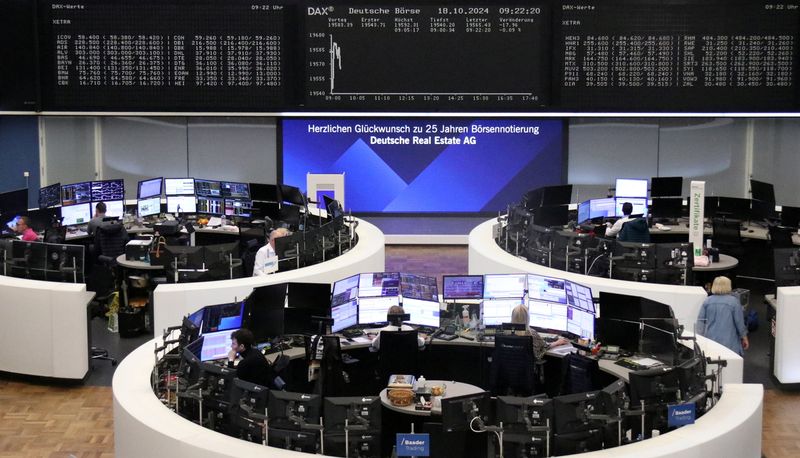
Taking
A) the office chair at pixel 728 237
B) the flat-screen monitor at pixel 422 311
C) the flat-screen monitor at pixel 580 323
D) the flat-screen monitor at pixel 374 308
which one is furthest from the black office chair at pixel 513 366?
the office chair at pixel 728 237

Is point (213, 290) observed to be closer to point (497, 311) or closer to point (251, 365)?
point (251, 365)

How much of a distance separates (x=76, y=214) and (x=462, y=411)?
8.54 meters

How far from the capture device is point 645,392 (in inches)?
271

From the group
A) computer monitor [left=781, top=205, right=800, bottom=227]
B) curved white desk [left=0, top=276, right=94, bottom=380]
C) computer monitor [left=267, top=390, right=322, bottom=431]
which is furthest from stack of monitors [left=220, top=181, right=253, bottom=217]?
computer monitor [left=267, top=390, right=322, bottom=431]

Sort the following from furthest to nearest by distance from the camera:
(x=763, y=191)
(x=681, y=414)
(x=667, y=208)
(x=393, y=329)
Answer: (x=667, y=208)
(x=763, y=191)
(x=393, y=329)
(x=681, y=414)

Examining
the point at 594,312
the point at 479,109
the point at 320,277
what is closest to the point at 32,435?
the point at 320,277

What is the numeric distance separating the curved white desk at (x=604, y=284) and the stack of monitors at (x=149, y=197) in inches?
184

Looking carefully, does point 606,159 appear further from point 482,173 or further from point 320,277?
point 320,277

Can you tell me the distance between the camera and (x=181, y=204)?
1471 cm

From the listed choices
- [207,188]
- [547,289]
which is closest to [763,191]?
[547,289]

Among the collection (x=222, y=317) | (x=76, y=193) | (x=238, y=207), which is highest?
(x=76, y=193)

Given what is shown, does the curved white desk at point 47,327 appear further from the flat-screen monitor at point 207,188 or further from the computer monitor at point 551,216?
the computer monitor at point 551,216

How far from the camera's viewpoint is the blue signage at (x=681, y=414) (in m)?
6.70

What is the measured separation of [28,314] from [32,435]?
1.62m
